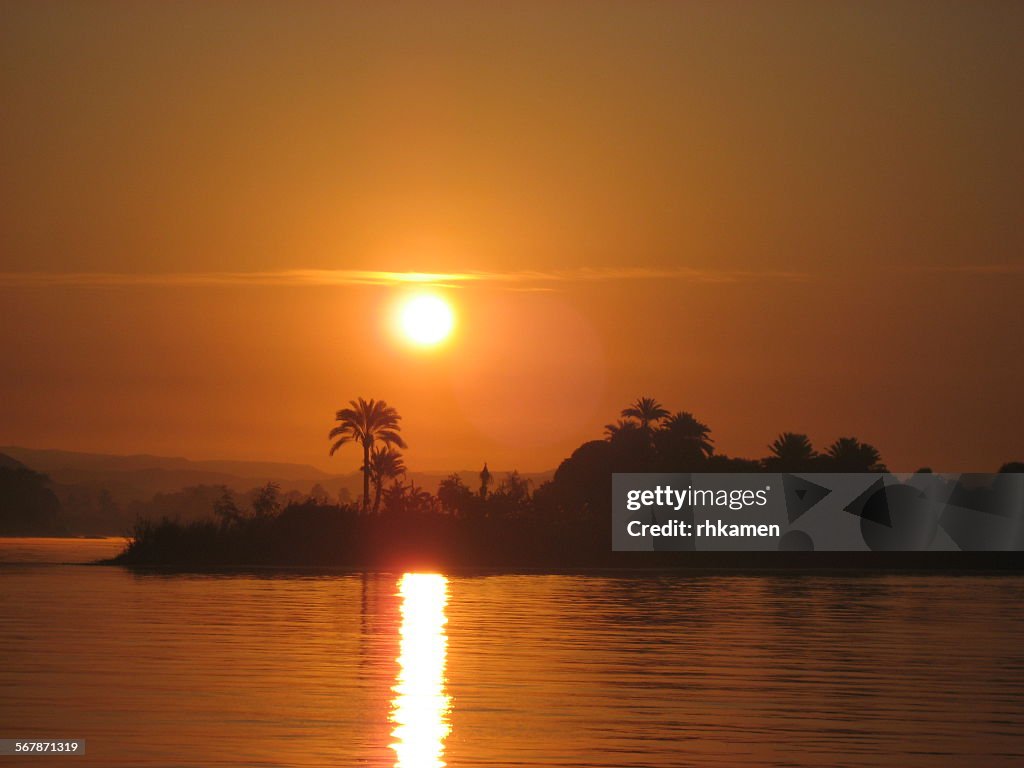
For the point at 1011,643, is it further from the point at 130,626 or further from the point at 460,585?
the point at 460,585

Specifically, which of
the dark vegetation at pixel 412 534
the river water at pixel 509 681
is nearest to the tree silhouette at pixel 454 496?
the dark vegetation at pixel 412 534

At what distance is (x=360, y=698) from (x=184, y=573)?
70.0 metres

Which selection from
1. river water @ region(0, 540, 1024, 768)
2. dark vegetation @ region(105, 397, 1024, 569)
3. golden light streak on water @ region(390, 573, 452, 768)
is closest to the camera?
golden light streak on water @ region(390, 573, 452, 768)

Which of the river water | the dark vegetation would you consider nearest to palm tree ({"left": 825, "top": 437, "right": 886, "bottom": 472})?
the dark vegetation

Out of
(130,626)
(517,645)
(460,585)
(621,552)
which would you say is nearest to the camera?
(517,645)

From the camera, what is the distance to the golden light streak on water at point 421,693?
2252cm

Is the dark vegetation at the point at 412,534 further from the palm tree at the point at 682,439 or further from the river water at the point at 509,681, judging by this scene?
the river water at the point at 509,681

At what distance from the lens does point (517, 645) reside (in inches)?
1606

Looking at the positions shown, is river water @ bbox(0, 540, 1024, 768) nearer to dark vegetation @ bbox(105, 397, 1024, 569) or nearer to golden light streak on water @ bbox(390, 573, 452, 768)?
golden light streak on water @ bbox(390, 573, 452, 768)

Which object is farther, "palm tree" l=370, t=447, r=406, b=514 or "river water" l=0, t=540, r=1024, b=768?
"palm tree" l=370, t=447, r=406, b=514

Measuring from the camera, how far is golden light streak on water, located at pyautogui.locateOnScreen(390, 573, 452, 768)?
22516 millimetres

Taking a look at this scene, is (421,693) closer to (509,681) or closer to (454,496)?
(509,681)

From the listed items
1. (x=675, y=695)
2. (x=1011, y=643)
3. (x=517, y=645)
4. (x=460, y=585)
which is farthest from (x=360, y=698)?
(x=460, y=585)

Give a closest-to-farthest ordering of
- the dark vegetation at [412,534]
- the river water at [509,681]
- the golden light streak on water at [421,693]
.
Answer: the golden light streak on water at [421,693] < the river water at [509,681] < the dark vegetation at [412,534]
